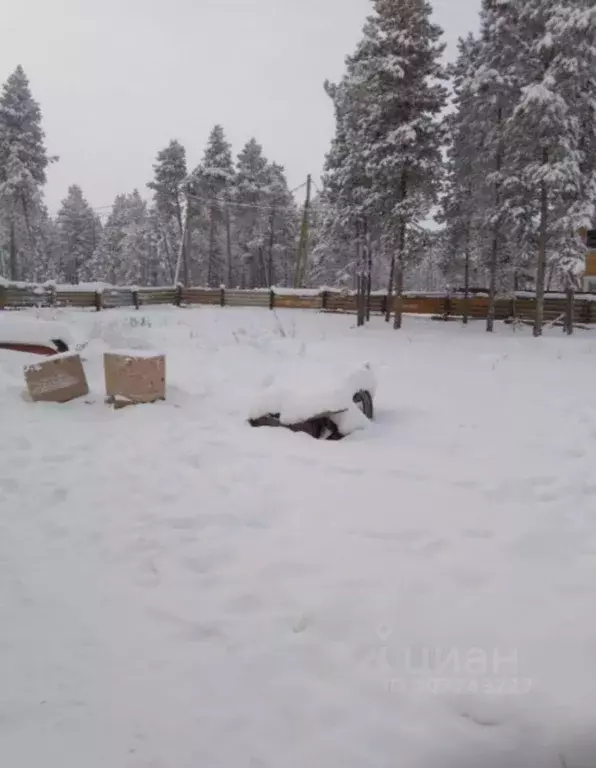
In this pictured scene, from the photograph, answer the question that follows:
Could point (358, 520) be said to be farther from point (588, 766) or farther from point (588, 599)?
point (588, 766)

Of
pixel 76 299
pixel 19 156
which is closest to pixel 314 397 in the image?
pixel 76 299

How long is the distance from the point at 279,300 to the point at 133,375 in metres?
26.1

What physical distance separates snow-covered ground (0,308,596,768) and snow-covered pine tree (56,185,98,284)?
59.1 m

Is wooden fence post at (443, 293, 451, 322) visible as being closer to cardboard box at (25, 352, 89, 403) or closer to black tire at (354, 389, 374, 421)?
black tire at (354, 389, 374, 421)

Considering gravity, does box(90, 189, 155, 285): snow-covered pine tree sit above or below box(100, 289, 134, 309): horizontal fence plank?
above

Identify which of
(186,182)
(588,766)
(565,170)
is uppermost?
(186,182)

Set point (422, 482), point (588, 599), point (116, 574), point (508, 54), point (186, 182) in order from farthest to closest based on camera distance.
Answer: point (186, 182), point (508, 54), point (422, 482), point (116, 574), point (588, 599)

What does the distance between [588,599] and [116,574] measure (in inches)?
104

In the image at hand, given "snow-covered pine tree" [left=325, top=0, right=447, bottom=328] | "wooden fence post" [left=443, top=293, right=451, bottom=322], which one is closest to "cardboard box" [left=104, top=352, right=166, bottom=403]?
"snow-covered pine tree" [left=325, top=0, right=447, bottom=328]

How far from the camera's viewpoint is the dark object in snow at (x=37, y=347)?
7.93 metres

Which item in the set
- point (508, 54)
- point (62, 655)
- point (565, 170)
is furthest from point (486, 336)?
point (62, 655)

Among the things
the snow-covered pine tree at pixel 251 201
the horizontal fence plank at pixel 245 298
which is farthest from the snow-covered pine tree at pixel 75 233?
the horizontal fence plank at pixel 245 298

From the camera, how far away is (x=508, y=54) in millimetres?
21016

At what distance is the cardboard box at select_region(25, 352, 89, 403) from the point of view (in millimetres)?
7020
